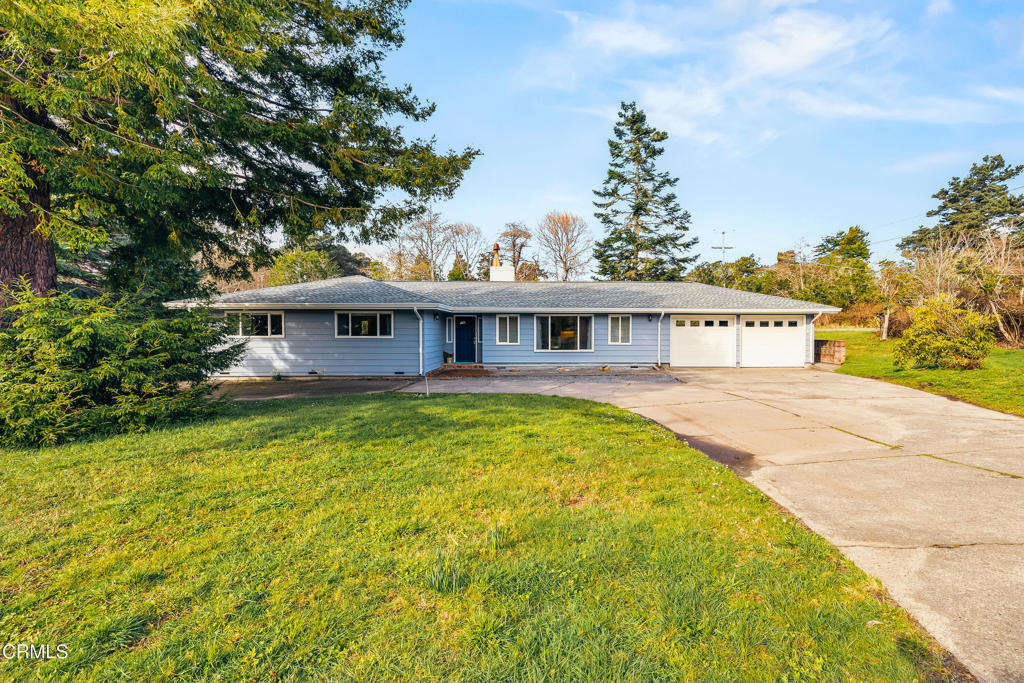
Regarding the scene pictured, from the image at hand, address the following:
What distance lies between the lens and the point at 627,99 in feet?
96.6

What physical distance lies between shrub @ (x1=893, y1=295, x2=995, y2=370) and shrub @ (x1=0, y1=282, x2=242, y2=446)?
17.5 m

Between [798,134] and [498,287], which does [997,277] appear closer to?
[798,134]

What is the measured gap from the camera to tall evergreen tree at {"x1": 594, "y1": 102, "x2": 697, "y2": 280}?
97.3 feet

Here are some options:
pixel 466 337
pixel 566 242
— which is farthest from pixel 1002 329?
pixel 566 242

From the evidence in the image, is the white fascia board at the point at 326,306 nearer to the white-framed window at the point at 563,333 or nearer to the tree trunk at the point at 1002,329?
the white-framed window at the point at 563,333

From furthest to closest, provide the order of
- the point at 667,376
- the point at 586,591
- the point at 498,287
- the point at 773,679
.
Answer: the point at 498,287, the point at 667,376, the point at 586,591, the point at 773,679

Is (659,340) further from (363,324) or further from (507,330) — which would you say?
(363,324)

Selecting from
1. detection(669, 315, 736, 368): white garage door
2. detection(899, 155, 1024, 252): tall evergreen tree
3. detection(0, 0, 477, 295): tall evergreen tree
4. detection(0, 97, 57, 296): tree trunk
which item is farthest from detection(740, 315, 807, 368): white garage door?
detection(899, 155, 1024, 252): tall evergreen tree

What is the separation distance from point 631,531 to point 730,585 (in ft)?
2.45

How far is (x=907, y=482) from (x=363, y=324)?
43.3 feet

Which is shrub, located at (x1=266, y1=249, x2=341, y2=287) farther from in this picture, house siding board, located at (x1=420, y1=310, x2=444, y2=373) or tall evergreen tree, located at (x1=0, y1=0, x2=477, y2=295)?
tall evergreen tree, located at (x1=0, y1=0, x2=477, y2=295)

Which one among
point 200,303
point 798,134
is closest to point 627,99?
point 798,134

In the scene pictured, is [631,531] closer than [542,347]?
Yes

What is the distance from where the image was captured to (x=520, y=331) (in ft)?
51.6
